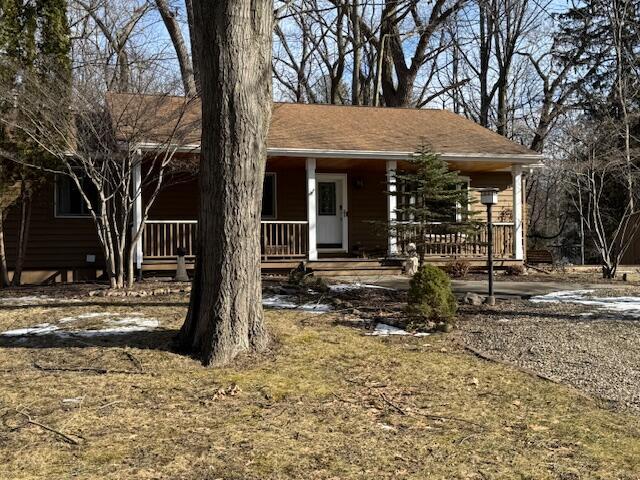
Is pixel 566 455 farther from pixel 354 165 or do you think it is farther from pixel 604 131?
pixel 604 131

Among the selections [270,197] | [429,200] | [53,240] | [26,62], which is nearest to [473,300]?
[429,200]

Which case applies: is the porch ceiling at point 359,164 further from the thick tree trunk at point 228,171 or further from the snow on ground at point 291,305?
the thick tree trunk at point 228,171

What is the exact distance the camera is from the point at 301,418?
4.15 m

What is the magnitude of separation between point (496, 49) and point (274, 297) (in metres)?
23.3

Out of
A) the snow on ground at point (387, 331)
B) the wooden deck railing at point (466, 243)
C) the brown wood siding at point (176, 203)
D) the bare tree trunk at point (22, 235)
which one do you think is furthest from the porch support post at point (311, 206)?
the snow on ground at point (387, 331)

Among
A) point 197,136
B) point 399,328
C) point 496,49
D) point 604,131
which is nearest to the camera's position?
point 399,328

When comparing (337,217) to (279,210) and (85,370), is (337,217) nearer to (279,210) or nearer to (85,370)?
(279,210)

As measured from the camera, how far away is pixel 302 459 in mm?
3436

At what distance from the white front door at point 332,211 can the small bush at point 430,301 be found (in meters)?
7.84

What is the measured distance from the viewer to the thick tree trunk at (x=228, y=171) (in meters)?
5.46

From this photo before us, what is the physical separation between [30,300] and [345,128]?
28.6 ft

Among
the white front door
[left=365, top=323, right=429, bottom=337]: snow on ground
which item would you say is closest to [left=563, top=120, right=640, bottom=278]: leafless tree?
the white front door

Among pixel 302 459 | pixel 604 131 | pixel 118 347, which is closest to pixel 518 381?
pixel 302 459

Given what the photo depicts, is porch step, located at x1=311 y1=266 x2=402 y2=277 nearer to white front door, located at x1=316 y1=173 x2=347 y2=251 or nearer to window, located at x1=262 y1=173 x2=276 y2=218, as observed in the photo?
white front door, located at x1=316 y1=173 x2=347 y2=251
